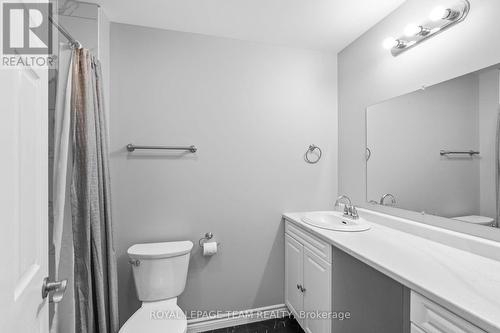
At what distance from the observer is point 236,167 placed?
2016mm

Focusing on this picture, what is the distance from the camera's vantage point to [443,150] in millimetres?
1402

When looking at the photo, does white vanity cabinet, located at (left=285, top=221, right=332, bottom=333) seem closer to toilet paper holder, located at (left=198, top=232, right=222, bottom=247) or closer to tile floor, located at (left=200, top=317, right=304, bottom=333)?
tile floor, located at (left=200, top=317, right=304, bottom=333)

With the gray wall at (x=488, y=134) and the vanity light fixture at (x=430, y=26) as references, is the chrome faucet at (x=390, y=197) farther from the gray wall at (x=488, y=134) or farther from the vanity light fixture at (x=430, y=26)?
the vanity light fixture at (x=430, y=26)

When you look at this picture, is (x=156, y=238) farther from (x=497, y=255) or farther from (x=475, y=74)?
(x=475, y=74)

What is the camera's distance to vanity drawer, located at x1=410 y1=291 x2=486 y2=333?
772mm

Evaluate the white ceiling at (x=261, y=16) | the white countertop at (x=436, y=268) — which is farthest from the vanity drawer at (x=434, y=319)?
the white ceiling at (x=261, y=16)

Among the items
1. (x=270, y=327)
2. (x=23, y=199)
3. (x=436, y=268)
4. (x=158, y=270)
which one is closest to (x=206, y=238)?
(x=158, y=270)

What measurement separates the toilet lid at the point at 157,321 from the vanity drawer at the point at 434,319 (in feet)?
3.93

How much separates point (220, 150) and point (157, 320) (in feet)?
4.13

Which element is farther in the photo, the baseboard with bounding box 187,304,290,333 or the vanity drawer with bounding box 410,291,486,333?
the baseboard with bounding box 187,304,290,333

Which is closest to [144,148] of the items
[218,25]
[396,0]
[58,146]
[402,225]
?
[58,146]

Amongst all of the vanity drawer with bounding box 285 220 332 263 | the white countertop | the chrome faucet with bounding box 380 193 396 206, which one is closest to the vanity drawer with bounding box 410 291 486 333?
the white countertop

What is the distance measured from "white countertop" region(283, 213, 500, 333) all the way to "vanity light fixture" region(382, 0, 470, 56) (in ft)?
4.17

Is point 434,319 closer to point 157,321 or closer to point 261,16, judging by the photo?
point 157,321
